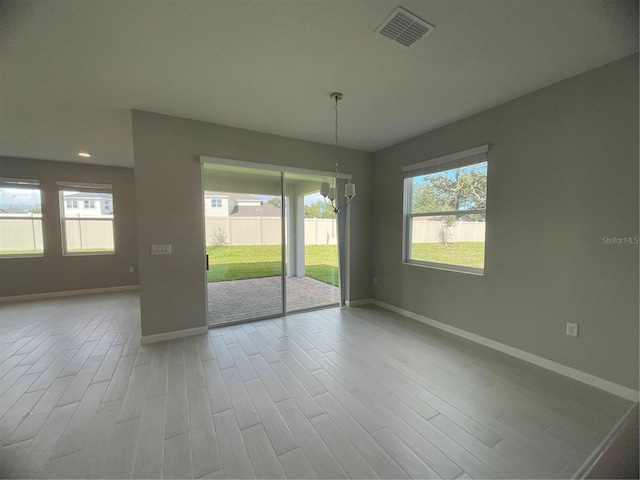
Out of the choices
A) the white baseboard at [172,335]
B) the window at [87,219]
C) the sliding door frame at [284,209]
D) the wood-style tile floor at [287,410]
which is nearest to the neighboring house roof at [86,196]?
the window at [87,219]

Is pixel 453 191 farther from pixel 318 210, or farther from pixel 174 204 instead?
pixel 174 204

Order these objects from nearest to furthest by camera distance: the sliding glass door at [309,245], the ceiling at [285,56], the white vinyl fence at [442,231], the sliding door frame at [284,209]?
the ceiling at [285,56]
the white vinyl fence at [442,231]
the sliding door frame at [284,209]
the sliding glass door at [309,245]

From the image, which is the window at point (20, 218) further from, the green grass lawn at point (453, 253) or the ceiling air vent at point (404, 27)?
the green grass lawn at point (453, 253)

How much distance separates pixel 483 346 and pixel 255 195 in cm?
360

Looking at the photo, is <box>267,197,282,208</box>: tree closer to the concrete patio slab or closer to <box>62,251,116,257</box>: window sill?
the concrete patio slab

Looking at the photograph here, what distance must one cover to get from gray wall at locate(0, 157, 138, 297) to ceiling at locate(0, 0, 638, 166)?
2.26m

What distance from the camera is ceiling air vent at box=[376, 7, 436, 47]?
63.5 inches

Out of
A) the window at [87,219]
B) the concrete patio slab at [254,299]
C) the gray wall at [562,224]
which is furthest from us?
the window at [87,219]

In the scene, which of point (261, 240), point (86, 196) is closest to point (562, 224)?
point (261, 240)

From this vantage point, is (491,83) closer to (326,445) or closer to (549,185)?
(549,185)

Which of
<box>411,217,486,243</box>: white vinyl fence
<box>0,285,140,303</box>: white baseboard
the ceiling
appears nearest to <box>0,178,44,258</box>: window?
<box>0,285,140,303</box>: white baseboard

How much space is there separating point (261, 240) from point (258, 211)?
17.9 inches

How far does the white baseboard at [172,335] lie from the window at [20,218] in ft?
13.3

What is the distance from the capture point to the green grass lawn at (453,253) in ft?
10.3
